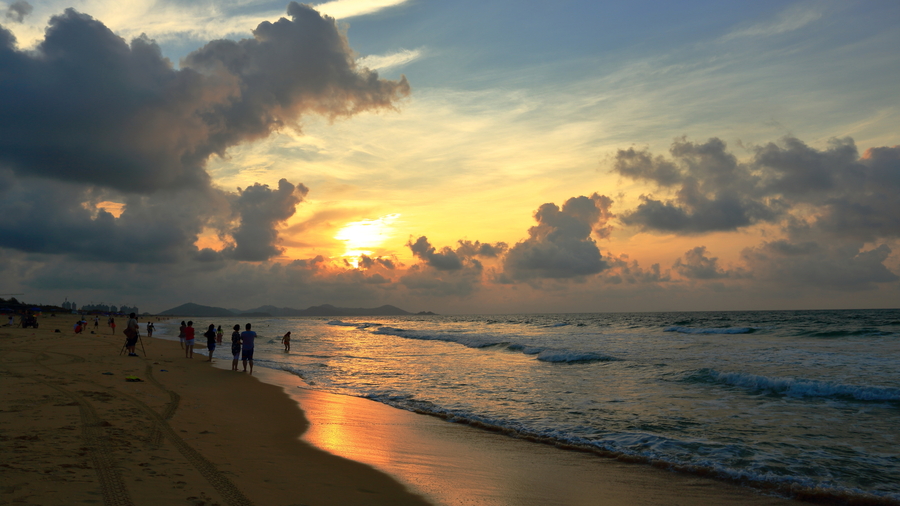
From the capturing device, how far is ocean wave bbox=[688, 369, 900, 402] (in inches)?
548

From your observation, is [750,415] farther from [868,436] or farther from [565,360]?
[565,360]

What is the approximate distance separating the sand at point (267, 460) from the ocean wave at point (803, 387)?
10172mm

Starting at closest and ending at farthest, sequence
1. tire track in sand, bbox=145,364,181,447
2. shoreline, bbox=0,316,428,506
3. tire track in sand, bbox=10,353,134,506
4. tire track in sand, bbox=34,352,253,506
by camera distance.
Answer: tire track in sand, bbox=10,353,134,506, shoreline, bbox=0,316,428,506, tire track in sand, bbox=34,352,253,506, tire track in sand, bbox=145,364,181,447

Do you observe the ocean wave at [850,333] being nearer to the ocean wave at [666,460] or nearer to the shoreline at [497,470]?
the ocean wave at [666,460]

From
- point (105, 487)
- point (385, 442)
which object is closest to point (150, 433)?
point (105, 487)

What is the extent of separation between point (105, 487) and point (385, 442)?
17.3 ft

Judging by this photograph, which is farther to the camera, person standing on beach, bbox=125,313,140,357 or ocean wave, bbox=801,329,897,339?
ocean wave, bbox=801,329,897,339

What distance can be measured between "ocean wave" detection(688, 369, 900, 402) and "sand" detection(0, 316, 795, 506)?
10.2 metres

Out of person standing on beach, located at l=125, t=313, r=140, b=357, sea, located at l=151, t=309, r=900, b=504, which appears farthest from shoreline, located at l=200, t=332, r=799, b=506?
person standing on beach, located at l=125, t=313, r=140, b=357

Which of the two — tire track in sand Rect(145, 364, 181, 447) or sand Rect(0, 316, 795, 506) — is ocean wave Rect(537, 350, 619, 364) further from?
tire track in sand Rect(145, 364, 181, 447)

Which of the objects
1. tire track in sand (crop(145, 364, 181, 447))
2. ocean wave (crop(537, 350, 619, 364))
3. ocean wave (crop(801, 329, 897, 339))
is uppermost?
tire track in sand (crop(145, 364, 181, 447))

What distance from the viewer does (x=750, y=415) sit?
12.1 metres

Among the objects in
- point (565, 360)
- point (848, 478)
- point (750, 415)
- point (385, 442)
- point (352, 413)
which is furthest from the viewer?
point (565, 360)

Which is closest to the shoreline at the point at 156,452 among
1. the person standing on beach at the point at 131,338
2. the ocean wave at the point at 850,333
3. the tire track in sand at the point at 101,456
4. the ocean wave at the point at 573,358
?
the tire track in sand at the point at 101,456
